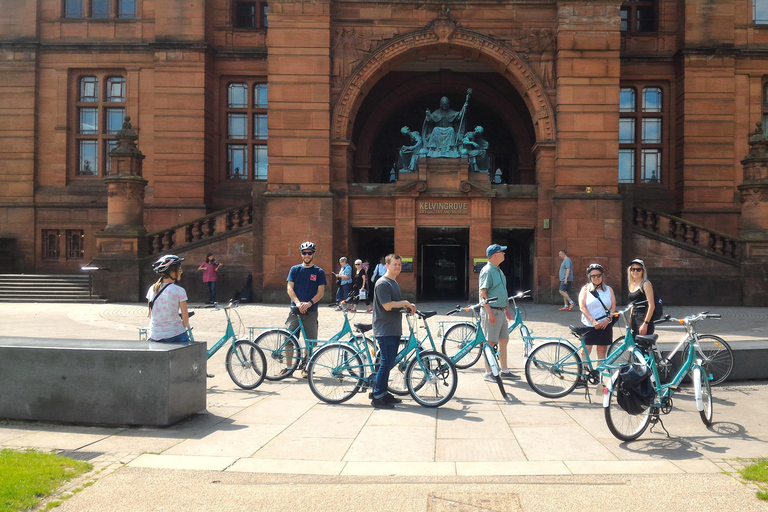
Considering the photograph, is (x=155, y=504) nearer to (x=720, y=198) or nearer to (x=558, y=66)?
(x=558, y=66)

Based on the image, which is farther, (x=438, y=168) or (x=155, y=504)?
(x=438, y=168)

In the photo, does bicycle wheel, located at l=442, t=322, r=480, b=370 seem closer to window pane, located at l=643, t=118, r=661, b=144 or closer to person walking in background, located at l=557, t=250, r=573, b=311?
person walking in background, located at l=557, t=250, r=573, b=311

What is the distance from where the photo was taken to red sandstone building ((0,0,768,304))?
20797 millimetres

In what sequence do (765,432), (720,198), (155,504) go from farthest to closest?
(720,198)
(765,432)
(155,504)

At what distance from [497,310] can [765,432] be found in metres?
3.53

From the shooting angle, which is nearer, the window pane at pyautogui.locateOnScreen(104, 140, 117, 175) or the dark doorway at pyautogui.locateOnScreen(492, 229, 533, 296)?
the dark doorway at pyautogui.locateOnScreen(492, 229, 533, 296)

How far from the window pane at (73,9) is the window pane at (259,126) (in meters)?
8.47

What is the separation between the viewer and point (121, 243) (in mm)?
20750

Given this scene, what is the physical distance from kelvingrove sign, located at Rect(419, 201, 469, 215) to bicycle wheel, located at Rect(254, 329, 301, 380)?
41.6 ft

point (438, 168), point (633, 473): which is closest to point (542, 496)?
point (633, 473)

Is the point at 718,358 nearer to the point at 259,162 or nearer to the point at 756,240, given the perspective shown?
the point at 756,240

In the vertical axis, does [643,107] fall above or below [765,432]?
above

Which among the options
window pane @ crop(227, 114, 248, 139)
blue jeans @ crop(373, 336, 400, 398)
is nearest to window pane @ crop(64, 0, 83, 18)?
window pane @ crop(227, 114, 248, 139)

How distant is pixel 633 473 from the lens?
17.4 feet
